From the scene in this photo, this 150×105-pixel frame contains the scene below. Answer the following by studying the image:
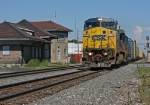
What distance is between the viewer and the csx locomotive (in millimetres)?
22422

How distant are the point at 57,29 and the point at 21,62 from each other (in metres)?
17.3

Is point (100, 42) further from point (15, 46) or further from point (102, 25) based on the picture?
point (15, 46)

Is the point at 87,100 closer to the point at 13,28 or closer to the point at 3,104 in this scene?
the point at 3,104

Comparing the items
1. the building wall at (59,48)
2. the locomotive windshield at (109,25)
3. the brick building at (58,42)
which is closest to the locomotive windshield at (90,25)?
the locomotive windshield at (109,25)

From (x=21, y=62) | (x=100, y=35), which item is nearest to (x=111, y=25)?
(x=100, y=35)

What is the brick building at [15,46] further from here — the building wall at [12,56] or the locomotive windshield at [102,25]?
the locomotive windshield at [102,25]

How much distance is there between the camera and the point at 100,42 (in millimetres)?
23016

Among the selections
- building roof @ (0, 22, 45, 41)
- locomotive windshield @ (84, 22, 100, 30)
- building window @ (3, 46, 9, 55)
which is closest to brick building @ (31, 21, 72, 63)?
building roof @ (0, 22, 45, 41)

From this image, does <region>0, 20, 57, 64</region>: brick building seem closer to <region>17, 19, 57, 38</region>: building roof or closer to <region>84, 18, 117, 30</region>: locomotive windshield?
<region>17, 19, 57, 38</region>: building roof

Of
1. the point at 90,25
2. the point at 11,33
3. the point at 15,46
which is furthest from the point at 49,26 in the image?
the point at 90,25

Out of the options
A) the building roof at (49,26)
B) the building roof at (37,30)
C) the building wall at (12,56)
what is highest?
the building roof at (49,26)

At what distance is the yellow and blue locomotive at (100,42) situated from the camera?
2242 centimetres

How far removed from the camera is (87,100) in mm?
8961

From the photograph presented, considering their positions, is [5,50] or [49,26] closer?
[5,50]
